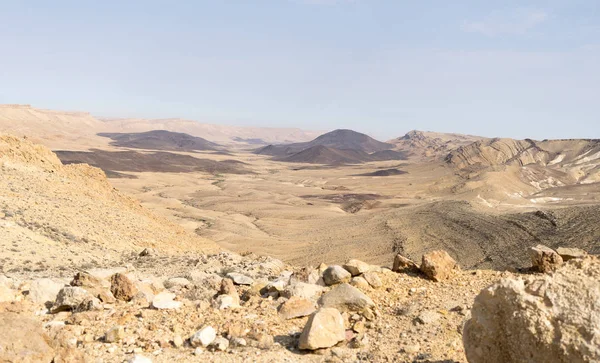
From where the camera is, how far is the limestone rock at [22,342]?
4.06 metres

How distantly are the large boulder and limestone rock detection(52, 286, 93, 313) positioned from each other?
16.0 feet

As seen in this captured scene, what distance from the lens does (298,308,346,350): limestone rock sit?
4762 millimetres

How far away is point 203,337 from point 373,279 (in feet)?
9.85

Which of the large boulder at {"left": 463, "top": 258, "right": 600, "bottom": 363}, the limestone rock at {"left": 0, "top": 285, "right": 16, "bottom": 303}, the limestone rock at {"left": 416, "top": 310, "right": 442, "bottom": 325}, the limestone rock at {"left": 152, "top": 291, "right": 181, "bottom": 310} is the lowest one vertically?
the limestone rock at {"left": 0, "top": 285, "right": 16, "bottom": 303}

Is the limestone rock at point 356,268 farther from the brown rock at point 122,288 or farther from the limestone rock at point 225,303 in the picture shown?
the brown rock at point 122,288

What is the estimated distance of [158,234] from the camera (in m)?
17.7

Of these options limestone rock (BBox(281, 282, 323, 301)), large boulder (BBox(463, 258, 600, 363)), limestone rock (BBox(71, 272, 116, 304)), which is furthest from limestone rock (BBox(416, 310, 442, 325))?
limestone rock (BBox(71, 272, 116, 304))

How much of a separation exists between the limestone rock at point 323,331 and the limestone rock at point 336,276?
7.41ft

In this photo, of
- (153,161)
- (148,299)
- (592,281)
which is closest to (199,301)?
(148,299)

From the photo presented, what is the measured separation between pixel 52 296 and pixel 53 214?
9.49 meters

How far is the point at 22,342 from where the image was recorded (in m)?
4.20

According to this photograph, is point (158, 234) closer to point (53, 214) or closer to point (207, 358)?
point (53, 214)

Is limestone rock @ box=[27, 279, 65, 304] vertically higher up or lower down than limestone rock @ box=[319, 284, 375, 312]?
lower down

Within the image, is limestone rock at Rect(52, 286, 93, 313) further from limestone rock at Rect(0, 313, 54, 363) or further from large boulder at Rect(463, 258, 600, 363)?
large boulder at Rect(463, 258, 600, 363)
